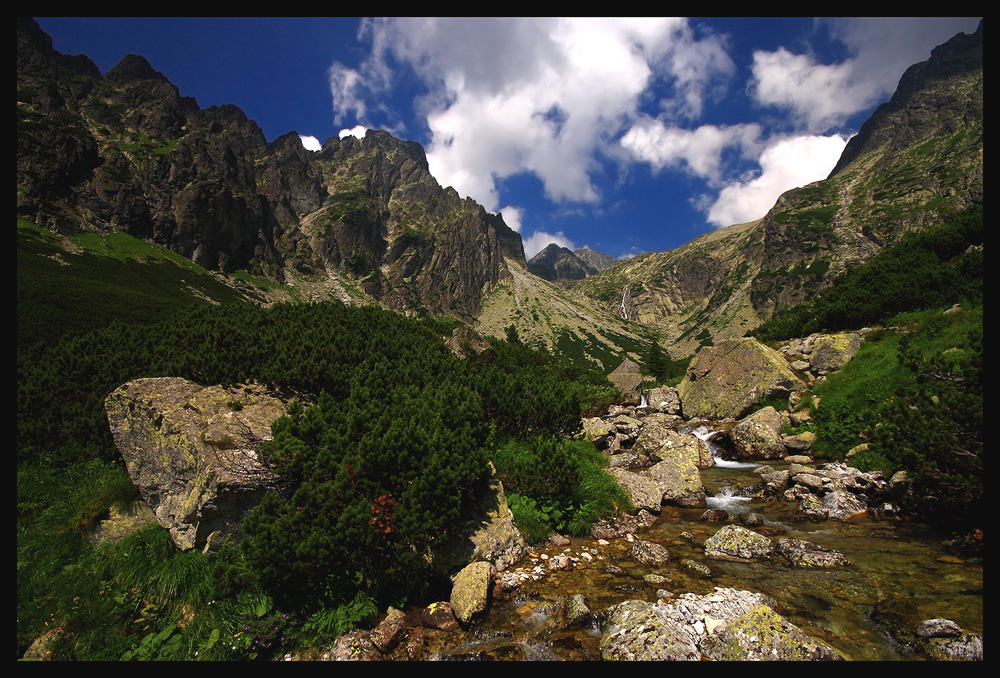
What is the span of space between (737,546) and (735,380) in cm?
1487

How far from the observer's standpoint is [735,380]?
2052 cm

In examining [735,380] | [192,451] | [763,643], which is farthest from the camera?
[735,380]

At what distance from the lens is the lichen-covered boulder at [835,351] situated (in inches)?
667

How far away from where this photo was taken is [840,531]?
337 inches

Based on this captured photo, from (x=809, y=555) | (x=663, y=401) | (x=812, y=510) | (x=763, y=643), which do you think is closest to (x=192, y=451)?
(x=763, y=643)

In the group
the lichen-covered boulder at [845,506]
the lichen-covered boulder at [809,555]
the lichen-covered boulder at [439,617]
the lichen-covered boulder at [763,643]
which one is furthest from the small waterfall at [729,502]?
the lichen-covered boulder at [439,617]

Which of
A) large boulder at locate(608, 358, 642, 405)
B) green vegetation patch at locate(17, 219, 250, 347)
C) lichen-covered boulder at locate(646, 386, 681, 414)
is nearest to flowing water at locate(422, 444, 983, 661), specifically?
lichen-covered boulder at locate(646, 386, 681, 414)


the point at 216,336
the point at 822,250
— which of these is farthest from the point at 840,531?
the point at 822,250

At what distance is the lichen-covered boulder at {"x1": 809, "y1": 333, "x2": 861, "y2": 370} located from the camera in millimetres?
→ 16948

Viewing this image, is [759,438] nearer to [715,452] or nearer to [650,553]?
[715,452]
